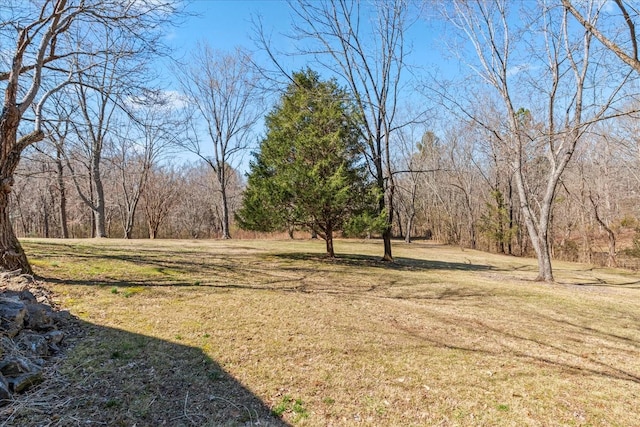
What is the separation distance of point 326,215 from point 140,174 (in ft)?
63.4

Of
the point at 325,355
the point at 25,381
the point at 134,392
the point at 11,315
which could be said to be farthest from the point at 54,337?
the point at 325,355

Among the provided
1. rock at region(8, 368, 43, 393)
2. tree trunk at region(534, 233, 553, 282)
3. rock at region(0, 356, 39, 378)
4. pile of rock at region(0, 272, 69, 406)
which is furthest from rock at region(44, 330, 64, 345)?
tree trunk at region(534, 233, 553, 282)

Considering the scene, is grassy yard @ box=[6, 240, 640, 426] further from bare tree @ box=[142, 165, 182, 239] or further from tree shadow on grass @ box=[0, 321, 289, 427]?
bare tree @ box=[142, 165, 182, 239]

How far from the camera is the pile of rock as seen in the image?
253cm

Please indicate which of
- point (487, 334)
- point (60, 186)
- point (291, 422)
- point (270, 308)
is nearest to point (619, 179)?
point (487, 334)

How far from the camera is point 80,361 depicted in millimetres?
3002

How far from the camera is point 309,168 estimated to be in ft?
32.0

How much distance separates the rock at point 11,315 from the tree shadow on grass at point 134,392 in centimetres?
47

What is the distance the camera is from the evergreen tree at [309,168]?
9594mm

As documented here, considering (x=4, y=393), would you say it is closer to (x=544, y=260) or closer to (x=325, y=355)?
(x=325, y=355)

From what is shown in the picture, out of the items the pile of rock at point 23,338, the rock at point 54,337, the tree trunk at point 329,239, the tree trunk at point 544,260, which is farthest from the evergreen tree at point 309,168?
the rock at point 54,337

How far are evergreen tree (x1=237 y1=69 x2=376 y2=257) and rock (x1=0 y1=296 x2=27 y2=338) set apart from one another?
22.1ft

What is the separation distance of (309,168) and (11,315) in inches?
296

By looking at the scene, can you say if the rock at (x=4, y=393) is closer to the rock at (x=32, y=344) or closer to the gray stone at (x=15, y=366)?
the gray stone at (x=15, y=366)
